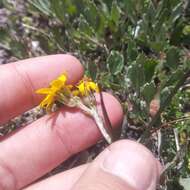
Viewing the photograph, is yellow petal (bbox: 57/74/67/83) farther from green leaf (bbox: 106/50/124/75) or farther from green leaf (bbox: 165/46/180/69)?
green leaf (bbox: 165/46/180/69)

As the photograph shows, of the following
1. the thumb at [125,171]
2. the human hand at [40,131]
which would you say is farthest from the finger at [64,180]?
the thumb at [125,171]

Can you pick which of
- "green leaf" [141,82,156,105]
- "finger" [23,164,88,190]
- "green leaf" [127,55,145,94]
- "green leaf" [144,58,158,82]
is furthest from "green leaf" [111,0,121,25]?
"finger" [23,164,88,190]

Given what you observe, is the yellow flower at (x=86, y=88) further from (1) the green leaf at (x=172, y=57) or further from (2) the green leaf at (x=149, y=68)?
(1) the green leaf at (x=172, y=57)

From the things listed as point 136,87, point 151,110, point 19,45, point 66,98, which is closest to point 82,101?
point 66,98

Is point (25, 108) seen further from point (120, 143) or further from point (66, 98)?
point (120, 143)

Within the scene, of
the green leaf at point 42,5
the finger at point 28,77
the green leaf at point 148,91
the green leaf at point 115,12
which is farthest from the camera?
the green leaf at point 42,5

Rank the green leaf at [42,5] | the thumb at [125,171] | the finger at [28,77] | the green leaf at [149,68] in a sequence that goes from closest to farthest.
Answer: the thumb at [125,171] < the finger at [28,77] < the green leaf at [149,68] < the green leaf at [42,5]

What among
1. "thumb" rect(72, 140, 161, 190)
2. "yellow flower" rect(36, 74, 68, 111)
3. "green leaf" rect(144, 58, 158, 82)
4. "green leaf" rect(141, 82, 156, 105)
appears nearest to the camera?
"thumb" rect(72, 140, 161, 190)
